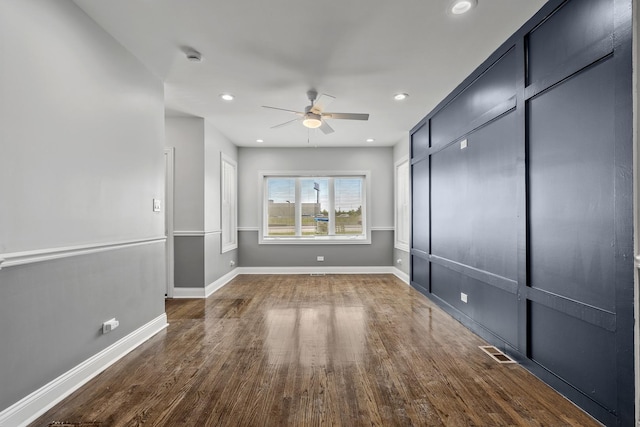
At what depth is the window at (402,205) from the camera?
5.81 metres

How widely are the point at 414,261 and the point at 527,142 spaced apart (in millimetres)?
3003

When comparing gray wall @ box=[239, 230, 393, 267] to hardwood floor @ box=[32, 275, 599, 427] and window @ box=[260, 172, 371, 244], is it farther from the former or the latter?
hardwood floor @ box=[32, 275, 599, 427]

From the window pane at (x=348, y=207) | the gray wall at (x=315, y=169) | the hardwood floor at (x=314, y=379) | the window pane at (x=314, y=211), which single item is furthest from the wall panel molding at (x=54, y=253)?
the window pane at (x=348, y=207)

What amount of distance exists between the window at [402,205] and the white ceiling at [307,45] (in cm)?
195

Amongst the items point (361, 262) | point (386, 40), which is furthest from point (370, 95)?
point (361, 262)

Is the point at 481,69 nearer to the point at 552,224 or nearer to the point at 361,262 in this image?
the point at 552,224

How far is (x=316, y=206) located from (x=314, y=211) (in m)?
0.11

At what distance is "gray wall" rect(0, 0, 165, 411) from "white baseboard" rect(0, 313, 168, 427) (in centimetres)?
5

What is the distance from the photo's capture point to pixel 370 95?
3713 millimetres

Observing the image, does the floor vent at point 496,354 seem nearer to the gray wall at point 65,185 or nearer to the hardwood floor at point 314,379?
the hardwood floor at point 314,379

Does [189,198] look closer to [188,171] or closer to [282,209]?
[188,171]

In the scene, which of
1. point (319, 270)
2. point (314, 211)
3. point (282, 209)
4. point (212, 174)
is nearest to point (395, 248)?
point (319, 270)

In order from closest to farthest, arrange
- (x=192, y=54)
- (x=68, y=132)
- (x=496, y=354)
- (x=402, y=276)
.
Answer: (x=68, y=132) < (x=496, y=354) < (x=192, y=54) < (x=402, y=276)

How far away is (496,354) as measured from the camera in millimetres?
2596
